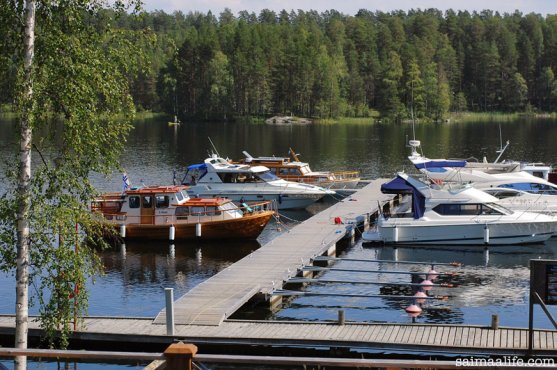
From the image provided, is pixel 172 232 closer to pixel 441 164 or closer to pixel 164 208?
A: pixel 164 208

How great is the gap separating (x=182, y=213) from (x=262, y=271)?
964cm

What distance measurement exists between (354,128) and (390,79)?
909 inches

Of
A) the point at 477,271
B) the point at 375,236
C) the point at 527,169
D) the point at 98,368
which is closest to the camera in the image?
the point at 98,368

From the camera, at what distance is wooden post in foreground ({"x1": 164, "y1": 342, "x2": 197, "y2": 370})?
9.34 m

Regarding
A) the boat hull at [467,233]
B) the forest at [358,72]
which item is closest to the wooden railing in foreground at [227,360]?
the boat hull at [467,233]

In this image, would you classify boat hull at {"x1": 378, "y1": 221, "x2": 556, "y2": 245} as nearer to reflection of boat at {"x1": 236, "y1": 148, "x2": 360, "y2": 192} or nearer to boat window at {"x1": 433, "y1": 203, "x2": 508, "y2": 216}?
boat window at {"x1": 433, "y1": 203, "x2": 508, "y2": 216}

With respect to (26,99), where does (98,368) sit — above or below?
below

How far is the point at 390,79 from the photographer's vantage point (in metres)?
143

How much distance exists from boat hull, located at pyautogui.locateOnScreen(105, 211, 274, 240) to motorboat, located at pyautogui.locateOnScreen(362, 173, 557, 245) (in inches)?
185

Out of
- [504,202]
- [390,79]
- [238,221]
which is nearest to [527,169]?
[504,202]

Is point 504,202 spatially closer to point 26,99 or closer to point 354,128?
point 26,99

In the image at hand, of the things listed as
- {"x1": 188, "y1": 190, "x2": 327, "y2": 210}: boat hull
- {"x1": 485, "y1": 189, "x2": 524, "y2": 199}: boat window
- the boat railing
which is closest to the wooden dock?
the boat railing

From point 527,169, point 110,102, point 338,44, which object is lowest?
point 527,169

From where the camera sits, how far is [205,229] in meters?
36.9
